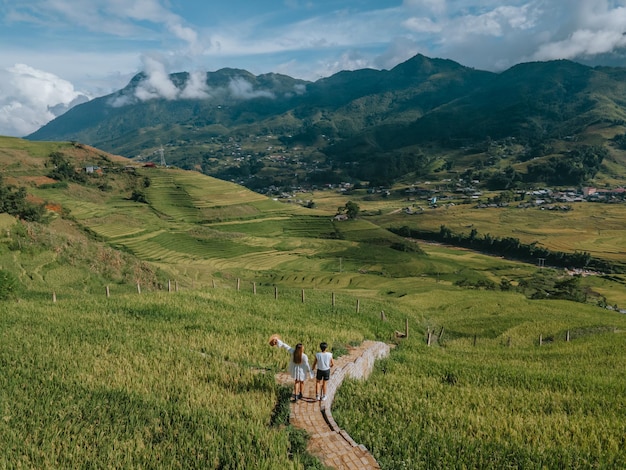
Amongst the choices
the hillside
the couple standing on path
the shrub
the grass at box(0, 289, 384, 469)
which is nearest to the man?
the couple standing on path

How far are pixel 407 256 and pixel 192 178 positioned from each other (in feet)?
301

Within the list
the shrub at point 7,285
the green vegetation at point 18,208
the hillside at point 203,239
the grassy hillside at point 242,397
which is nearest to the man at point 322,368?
the grassy hillside at point 242,397

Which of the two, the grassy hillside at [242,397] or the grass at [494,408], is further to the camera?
the grass at [494,408]

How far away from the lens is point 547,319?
3859cm

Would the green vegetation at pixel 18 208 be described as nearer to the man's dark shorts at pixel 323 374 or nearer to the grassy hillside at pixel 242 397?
the grassy hillside at pixel 242 397

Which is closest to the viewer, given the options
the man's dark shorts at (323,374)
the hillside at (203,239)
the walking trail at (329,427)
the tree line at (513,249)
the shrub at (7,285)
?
the walking trail at (329,427)

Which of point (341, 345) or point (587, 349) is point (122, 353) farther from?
point (587, 349)

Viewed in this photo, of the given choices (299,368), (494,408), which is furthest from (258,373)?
(494,408)

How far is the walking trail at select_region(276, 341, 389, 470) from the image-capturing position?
413 inches

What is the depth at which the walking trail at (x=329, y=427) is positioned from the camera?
10500 mm

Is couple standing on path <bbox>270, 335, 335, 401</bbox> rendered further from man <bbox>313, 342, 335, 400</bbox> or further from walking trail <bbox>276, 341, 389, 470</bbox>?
walking trail <bbox>276, 341, 389, 470</bbox>

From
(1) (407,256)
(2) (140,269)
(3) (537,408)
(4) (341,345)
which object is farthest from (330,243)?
(3) (537,408)

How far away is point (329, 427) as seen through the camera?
40.1 feet

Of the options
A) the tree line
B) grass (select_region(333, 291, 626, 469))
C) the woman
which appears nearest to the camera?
grass (select_region(333, 291, 626, 469))
